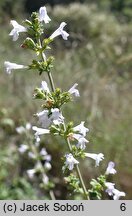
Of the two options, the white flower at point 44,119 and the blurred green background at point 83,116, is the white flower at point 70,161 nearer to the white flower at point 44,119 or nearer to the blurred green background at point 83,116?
the white flower at point 44,119

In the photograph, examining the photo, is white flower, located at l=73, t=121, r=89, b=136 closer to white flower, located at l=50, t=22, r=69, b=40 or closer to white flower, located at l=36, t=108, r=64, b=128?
white flower, located at l=36, t=108, r=64, b=128

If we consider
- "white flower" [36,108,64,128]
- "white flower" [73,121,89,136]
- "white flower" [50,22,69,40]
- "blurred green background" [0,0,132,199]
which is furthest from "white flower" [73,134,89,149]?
"blurred green background" [0,0,132,199]

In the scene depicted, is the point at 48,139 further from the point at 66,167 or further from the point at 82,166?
the point at 66,167

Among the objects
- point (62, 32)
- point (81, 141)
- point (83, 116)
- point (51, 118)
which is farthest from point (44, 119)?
point (83, 116)

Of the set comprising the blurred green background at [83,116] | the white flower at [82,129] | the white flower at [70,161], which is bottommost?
the white flower at [70,161]

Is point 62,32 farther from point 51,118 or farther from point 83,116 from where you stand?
point 83,116

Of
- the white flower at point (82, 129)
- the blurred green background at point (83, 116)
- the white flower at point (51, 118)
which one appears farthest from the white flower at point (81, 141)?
the blurred green background at point (83, 116)

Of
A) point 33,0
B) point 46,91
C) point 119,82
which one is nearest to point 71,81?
point 119,82

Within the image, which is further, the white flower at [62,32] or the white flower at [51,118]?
the white flower at [62,32]

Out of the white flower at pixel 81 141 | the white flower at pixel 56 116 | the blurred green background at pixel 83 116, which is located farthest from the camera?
the blurred green background at pixel 83 116

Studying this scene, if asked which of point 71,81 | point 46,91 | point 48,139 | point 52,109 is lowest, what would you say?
point 52,109

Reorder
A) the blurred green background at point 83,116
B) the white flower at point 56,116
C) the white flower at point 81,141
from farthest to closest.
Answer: the blurred green background at point 83,116
the white flower at point 81,141
the white flower at point 56,116
